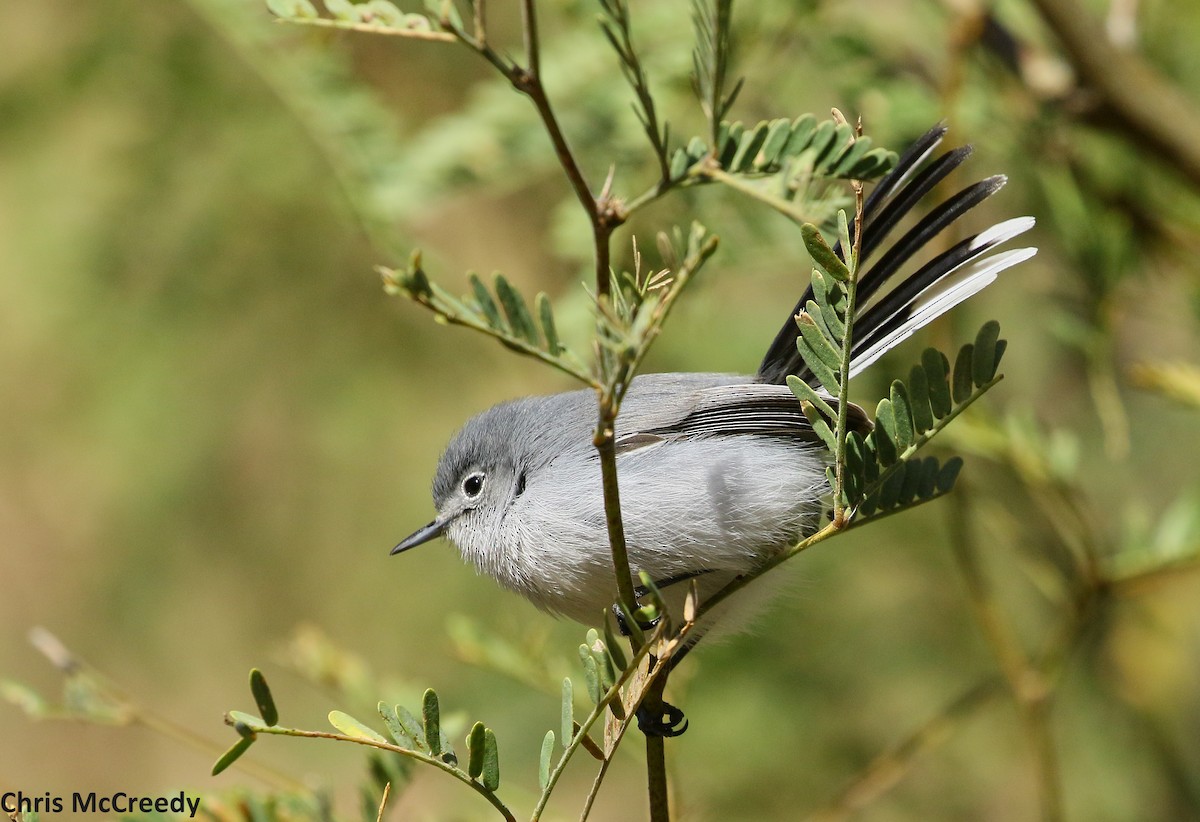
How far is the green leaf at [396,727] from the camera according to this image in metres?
1.10

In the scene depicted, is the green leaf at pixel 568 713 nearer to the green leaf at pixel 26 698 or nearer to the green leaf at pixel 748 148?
the green leaf at pixel 748 148

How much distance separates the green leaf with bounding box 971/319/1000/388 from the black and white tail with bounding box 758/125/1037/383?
0.21 m

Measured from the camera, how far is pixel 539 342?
3.22 ft

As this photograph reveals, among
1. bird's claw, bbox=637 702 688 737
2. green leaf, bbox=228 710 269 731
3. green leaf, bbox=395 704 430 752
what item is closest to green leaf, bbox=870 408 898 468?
bird's claw, bbox=637 702 688 737

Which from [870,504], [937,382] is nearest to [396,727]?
[870,504]

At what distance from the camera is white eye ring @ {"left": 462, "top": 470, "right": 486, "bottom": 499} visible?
2268 millimetres

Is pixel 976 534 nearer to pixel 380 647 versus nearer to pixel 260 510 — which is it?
pixel 380 647

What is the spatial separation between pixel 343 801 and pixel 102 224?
7.30ft

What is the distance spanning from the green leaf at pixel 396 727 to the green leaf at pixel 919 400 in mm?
618

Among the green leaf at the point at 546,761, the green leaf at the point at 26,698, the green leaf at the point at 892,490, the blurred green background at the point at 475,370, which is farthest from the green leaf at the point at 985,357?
the green leaf at the point at 26,698

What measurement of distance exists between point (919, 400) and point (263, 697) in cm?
73

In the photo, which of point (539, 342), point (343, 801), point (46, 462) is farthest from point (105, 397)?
point (539, 342)

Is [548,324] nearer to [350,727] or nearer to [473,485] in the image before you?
[350,727]

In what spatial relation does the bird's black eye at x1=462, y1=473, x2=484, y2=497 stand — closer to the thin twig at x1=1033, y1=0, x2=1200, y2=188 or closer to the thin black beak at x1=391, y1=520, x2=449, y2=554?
the thin black beak at x1=391, y1=520, x2=449, y2=554
